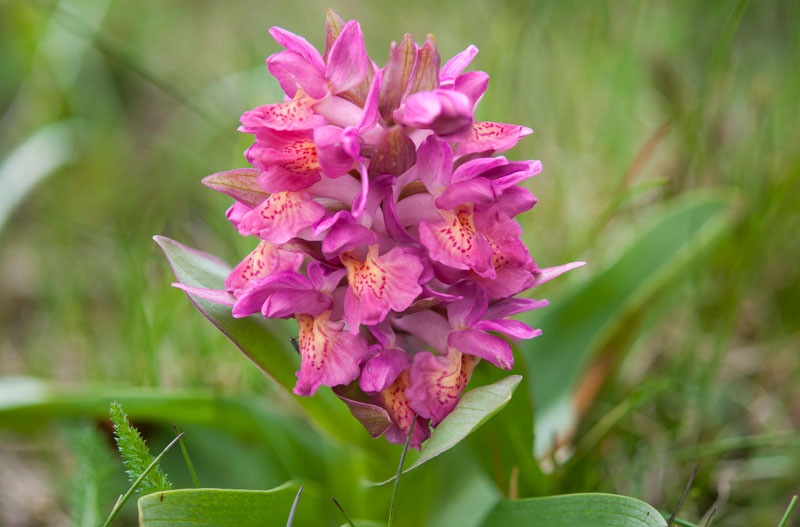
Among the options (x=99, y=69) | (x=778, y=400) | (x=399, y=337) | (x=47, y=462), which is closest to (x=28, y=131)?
(x=99, y=69)

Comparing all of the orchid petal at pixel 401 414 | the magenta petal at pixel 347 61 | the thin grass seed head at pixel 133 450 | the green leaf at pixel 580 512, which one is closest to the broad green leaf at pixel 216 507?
the thin grass seed head at pixel 133 450

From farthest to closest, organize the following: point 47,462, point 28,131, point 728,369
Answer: point 28,131 → point 728,369 → point 47,462

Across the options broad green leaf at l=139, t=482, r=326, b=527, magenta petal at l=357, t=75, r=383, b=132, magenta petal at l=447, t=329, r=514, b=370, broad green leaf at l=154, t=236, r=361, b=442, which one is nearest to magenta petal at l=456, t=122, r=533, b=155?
magenta petal at l=357, t=75, r=383, b=132

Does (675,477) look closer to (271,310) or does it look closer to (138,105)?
(271,310)

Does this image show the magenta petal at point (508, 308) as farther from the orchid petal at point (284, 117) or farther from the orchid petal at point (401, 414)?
the orchid petal at point (284, 117)

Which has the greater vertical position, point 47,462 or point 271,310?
point 271,310
